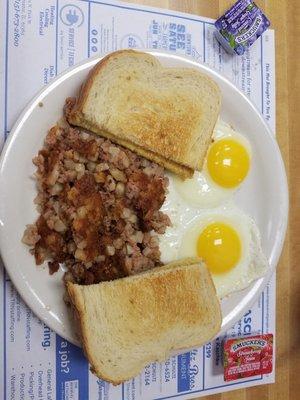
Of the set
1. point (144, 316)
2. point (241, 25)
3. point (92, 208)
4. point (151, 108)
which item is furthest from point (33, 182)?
point (241, 25)

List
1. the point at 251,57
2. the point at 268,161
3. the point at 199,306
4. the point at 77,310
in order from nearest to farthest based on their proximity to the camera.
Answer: the point at 77,310
the point at 199,306
the point at 268,161
the point at 251,57

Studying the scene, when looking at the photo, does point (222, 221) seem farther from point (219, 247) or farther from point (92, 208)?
point (92, 208)

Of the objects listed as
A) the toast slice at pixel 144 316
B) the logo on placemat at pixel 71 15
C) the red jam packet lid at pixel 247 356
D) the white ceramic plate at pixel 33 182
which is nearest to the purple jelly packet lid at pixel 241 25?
the white ceramic plate at pixel 33 182

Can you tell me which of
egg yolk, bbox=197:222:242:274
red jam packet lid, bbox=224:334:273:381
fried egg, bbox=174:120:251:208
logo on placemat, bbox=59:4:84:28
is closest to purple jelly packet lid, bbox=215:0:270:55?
fried egg, bbox=174:120:251:208

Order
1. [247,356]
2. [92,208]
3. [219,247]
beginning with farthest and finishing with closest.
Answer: [247,356] → [219,247] → [92,208]

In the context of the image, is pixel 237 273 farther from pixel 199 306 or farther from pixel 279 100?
pixel 279 100

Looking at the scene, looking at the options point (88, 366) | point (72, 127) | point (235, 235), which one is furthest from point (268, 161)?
point (88, 366)
